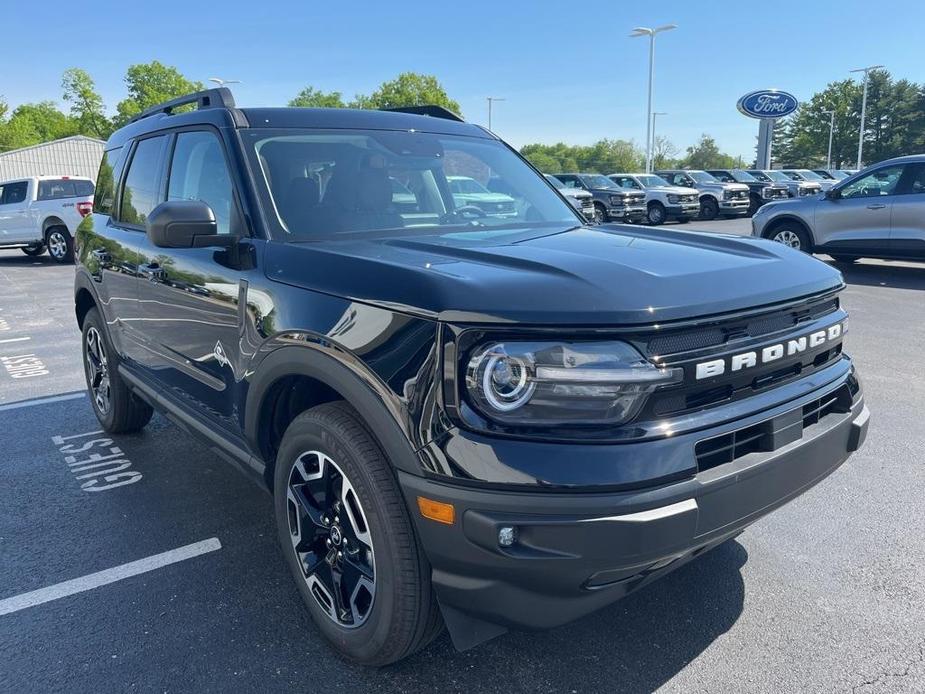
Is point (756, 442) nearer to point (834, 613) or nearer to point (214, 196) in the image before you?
point (834, 613)

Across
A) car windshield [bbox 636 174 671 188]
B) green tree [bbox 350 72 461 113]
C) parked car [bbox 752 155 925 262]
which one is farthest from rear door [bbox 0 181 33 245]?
green tree [bbox 350 72 461 113]

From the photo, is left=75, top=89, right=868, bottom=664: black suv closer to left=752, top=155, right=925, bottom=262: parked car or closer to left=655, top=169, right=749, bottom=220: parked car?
left=752, top=155, right=925, bottom=262: parked car

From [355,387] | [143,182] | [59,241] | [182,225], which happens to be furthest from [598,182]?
[355,387]

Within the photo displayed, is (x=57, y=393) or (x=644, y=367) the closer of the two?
(x=644, y=367)

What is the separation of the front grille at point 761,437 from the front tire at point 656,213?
70.3 ft

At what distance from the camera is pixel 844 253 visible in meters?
11.4

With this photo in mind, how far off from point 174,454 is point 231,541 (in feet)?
Result: 4.60

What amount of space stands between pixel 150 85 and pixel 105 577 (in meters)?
91.6

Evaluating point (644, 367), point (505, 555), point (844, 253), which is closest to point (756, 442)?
point (644, 367)

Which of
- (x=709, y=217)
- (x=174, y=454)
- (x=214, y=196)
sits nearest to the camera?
(x=214, y=196)

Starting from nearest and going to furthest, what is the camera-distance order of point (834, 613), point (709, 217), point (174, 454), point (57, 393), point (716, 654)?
point (716, 654) < point (834, 613) < point (174, 454) < point (57, 393) < point (709, 217)

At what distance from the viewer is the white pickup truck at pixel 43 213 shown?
16.5 meters

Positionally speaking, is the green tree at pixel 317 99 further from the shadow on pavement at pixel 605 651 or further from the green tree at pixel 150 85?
the shadow on pavement at pixel 605 651

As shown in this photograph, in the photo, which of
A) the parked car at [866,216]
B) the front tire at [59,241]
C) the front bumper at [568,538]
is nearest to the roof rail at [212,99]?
the front bumper at [568,538]
